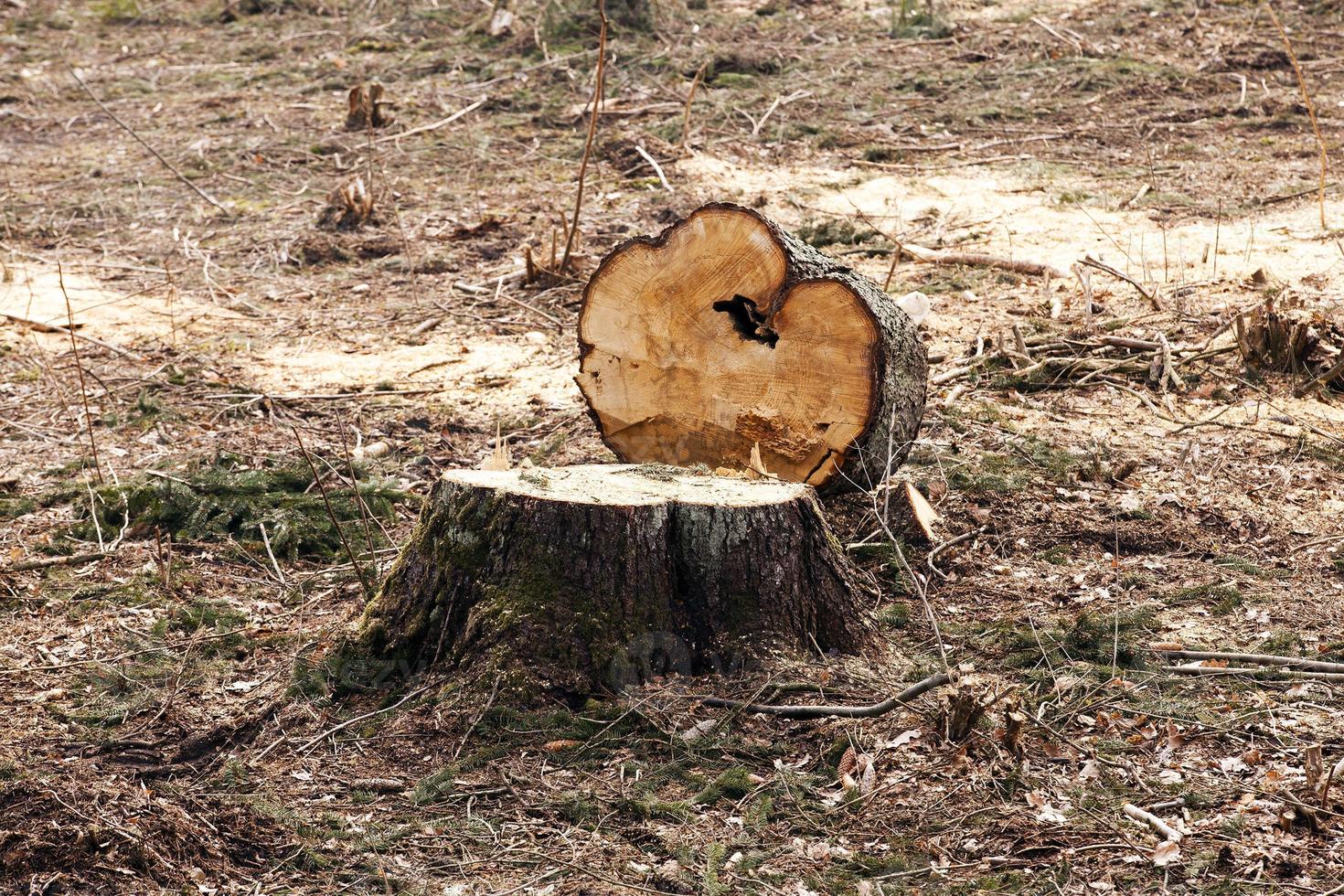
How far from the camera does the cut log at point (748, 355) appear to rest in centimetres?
411

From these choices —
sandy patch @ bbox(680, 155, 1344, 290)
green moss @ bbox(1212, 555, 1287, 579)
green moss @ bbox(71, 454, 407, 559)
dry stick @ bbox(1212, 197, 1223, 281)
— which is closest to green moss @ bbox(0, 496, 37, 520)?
green moss @ bbox(71, 454, 407, 559)

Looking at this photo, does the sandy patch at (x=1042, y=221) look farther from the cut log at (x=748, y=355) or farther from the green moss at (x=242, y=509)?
the green moss at (x=242, y=509)

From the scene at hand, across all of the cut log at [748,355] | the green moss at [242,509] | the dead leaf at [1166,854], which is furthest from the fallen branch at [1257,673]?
the green moss at [242,509]

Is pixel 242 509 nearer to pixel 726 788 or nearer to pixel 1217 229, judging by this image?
pixel 726 788

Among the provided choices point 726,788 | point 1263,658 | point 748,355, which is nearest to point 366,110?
point 748,355

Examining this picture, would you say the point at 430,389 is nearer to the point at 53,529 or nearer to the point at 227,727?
the point at 53,529

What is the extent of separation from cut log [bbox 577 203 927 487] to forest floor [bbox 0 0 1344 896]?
16.5 inches

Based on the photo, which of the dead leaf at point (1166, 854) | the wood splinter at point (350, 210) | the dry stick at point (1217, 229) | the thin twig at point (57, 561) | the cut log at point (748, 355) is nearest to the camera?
the dead leaf at point (1166, 854)

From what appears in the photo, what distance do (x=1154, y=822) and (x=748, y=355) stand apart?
2.04 metres

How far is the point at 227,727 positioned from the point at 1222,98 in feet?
28.6

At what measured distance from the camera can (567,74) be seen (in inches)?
423

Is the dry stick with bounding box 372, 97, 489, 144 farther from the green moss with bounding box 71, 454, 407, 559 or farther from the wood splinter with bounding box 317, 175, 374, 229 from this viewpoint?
the green moss with bounding box 71, 454, 407, 559

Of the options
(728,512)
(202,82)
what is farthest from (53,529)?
(202,82)

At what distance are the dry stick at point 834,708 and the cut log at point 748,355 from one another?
36.5 inches
